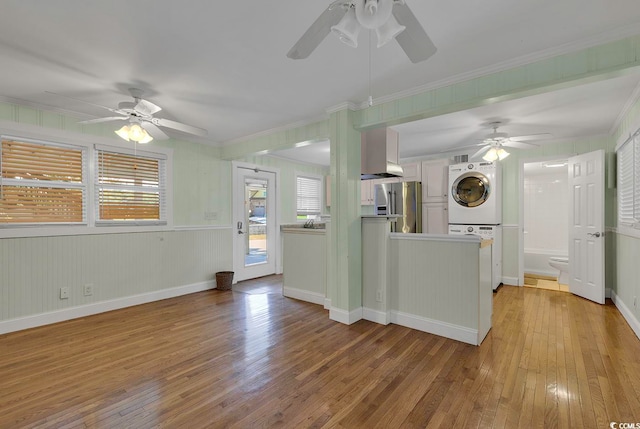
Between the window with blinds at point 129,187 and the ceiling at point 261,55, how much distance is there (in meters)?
0.65

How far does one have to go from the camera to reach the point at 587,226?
4.19 m

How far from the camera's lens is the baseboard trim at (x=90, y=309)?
125 inches

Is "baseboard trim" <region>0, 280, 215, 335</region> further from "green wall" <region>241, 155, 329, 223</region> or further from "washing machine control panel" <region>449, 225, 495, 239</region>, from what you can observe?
"washing machine control panel" <region>449, 225, 495, 239</region>

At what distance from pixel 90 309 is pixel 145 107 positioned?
255 cm

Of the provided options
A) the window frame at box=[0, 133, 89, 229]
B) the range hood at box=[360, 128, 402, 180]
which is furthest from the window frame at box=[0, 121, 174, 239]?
the range hood at box=[360, 128, 402, 180]

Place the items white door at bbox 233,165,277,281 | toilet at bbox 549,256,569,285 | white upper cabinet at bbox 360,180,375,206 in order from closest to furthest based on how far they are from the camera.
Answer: toilet at bbox 549,256,569,285 → white door at bbox 233,165,277,281 → white upper cabinet at bbox 360,180,375,206

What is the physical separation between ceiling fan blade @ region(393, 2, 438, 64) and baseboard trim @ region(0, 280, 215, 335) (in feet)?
14.0

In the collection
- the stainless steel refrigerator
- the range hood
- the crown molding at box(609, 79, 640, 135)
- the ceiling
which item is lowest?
the stainless steel refrigerator

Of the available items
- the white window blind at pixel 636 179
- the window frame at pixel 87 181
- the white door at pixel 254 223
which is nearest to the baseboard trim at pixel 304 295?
the white door at pixel 254 223

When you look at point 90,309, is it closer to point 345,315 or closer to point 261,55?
point 345,315

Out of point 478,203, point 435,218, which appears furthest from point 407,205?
point 478,203

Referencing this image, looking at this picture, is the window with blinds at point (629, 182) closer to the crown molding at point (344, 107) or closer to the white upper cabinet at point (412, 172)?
the white upper cabinet at point (412, 172)

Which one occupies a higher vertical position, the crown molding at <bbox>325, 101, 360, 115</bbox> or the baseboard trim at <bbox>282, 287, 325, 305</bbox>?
the crown molding at <bbox>325, 101, 360, 115</bbox>

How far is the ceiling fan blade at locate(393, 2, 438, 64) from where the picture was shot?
1.33 metres
